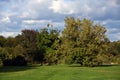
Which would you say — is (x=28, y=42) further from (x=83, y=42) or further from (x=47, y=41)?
(x=83, y=42)

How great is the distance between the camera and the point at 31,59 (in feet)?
338

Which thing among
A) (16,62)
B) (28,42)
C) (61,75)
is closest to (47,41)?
(16,62)

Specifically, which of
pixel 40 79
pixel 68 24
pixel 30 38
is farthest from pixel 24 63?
pixel 40 79

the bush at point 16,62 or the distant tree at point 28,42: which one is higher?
the distant tree at point 28,42

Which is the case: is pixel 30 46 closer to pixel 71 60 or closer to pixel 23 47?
pixel 23 47

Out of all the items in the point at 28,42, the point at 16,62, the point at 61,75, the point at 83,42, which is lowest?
the point at 61,75

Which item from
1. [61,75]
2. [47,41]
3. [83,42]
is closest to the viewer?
[61,75]

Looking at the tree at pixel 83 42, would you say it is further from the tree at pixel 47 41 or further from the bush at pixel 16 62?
the bush at pixel 16 62

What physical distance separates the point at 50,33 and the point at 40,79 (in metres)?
56.1

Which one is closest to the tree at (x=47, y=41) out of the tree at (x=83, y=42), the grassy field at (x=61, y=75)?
the tree at (x=83, y=42)

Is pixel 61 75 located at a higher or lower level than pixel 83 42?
lower

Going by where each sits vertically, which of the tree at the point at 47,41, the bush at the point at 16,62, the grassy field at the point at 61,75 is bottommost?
the grassy field at the point at 61,75

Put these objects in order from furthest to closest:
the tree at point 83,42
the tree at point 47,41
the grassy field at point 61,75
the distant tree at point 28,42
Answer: the distant tree at point 28,42
the tree at point 47,41
the tree at point 83,42
the grassy field at point 61,75

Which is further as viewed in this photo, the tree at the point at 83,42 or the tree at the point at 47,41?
the tree at the point at 47,41
